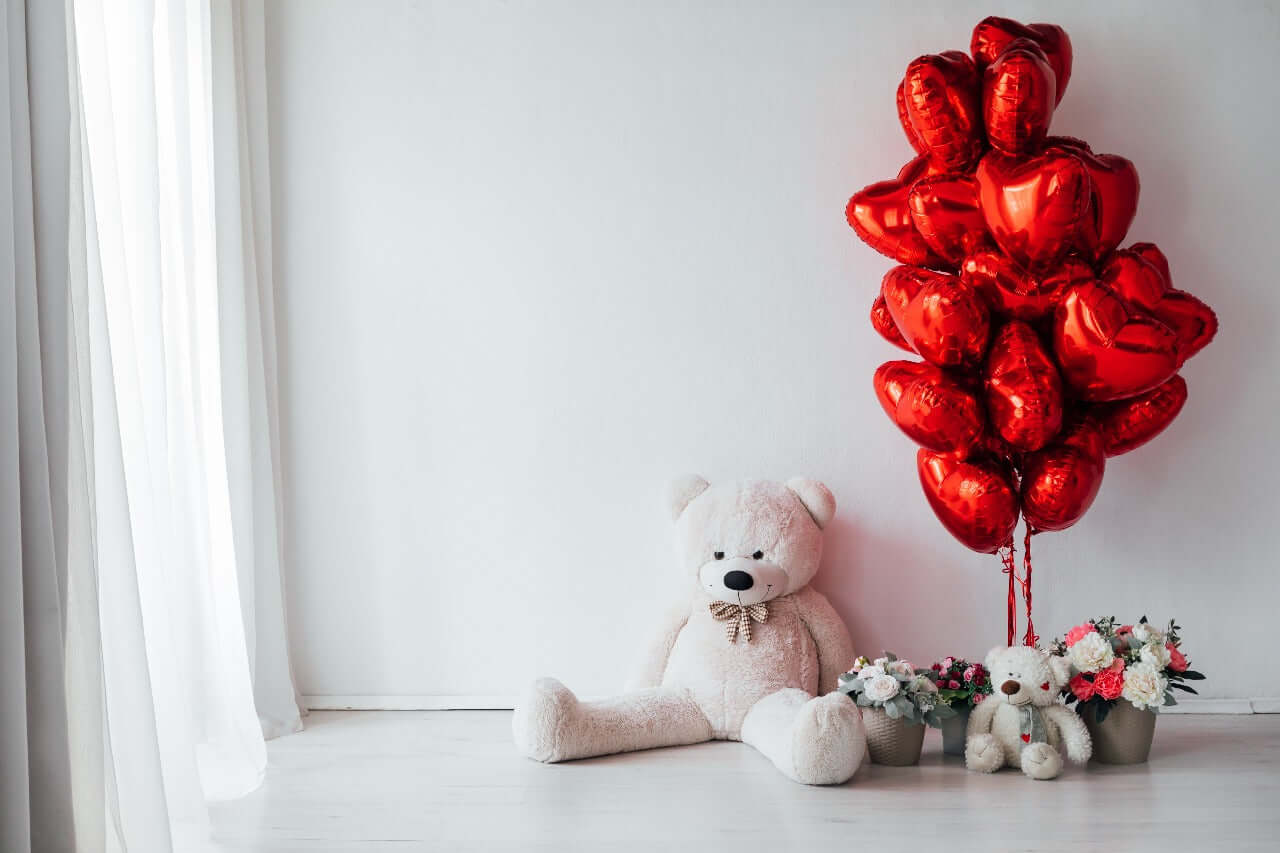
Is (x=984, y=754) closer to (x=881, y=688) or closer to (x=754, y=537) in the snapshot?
(x=881, y=688)

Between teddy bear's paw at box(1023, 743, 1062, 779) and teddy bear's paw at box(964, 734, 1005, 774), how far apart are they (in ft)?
0.18

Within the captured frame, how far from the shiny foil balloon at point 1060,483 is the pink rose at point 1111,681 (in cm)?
28

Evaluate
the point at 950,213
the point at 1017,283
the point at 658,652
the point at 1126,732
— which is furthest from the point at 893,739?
the point at 950,213

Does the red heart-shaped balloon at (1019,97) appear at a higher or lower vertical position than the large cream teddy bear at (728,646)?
higher

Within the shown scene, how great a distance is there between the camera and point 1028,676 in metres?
2.09

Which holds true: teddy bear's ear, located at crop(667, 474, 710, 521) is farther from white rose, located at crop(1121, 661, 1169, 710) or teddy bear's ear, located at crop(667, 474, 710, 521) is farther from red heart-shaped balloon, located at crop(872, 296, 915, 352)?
white rose, located at crop(1121, 661, 1169, 710)

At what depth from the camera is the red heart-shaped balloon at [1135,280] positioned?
2070mm

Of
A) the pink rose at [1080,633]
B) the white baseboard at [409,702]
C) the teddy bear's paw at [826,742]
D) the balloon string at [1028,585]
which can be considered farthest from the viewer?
the white baseboard at [409,702]

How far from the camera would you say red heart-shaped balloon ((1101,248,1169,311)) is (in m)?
2.07

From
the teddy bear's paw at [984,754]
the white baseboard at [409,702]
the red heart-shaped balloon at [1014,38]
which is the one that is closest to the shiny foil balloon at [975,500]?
the teddy bear's paw at [984,754]

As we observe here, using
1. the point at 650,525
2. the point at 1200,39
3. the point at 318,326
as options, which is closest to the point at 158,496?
the point at 318,326

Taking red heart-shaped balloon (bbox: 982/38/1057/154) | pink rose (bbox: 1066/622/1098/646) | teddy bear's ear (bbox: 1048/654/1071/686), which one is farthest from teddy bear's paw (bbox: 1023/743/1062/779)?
red heart-shaped balloon (bbox: 982/38/1057/154)

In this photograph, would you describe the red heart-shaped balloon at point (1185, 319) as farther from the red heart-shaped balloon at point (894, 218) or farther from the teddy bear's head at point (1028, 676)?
the teddy bear's head at point (1028, 676)

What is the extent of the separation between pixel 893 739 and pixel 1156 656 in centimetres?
52
